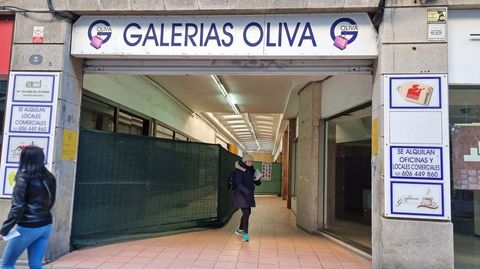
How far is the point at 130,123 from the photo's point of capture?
855 centimetres

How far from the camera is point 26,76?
5.09 metres

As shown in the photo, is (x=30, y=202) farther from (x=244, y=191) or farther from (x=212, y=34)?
(x=244, y=191)

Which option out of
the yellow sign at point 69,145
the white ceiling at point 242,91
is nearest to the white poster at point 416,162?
the white ceiling at point 242,91

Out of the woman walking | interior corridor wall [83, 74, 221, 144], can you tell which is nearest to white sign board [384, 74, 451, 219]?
the woman walking

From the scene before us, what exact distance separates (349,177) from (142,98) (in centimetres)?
501

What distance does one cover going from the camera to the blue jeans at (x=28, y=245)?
3186mm

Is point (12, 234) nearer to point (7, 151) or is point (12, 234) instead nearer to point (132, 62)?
point (7, 151)

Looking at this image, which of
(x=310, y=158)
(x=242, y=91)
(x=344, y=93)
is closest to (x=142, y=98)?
(x=242, y=91)

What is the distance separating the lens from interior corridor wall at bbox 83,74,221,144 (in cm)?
680

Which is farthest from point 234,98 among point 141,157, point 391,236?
point 391,236

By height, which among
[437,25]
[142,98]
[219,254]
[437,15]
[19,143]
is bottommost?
[219,254]

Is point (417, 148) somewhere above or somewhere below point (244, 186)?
above

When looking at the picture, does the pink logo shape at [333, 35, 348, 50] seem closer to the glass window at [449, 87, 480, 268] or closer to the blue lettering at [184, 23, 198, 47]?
the glass window at [449, 87, 480, 268]

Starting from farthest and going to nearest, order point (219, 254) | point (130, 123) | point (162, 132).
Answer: point (162, 132) → point (130, 123) → point (219, 254)
